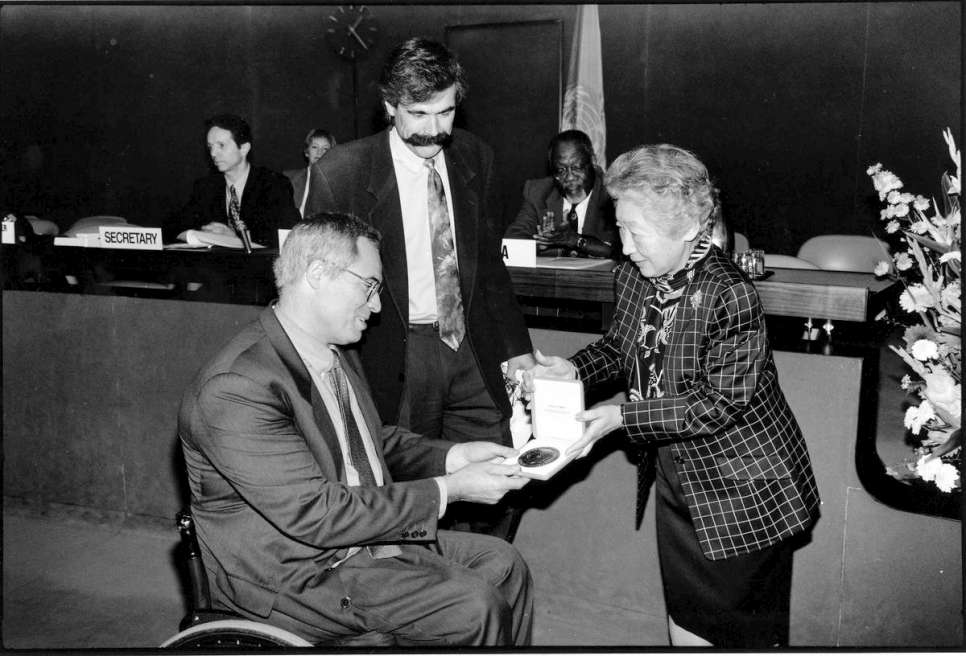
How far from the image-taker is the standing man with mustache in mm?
2477

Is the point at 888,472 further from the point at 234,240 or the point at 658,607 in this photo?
the point at 234,240

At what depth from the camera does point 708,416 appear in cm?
194

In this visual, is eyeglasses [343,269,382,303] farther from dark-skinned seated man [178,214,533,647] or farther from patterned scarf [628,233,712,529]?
patterned scarf [628,233,712,529]

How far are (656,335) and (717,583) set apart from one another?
0.65 m

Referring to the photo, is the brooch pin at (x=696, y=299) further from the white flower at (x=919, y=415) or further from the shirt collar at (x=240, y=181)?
the shirt collar at (x=240, y=181)

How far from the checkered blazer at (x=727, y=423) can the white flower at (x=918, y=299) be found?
1.22 ft

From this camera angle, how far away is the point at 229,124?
4.50m

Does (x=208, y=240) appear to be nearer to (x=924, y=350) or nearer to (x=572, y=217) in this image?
(x=572, y=217)

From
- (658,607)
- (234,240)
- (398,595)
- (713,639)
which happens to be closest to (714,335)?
(713,639)

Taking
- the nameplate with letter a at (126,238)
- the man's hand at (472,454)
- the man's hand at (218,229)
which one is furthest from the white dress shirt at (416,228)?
the man's hand at (218,229)

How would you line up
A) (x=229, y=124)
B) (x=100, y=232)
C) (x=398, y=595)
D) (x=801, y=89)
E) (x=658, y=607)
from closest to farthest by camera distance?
1. (x=398, y=595)
2. (x=658, y=607)
3. (x=100, y=232)
4. (x=229, y=124)
5. (x=801, y=89)

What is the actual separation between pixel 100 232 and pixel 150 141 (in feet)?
14.0

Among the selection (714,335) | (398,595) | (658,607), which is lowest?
(658,607)

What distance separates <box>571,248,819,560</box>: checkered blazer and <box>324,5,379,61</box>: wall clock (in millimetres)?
6807
